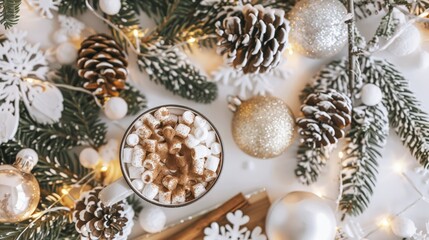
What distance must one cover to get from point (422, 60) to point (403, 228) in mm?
374

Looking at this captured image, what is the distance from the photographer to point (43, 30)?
41.9 inches

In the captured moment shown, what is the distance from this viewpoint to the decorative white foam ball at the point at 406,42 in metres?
1.00

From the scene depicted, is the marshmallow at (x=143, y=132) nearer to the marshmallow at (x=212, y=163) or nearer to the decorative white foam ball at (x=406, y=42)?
the marshmallow at (x=212, y=163)

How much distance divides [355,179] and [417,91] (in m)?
0.25

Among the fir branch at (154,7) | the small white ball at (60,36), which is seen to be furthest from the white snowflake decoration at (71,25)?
the fir branch at (154,7)

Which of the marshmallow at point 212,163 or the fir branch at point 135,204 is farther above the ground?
the marshmallow at point 212,163

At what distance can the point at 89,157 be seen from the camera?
40.8 inches

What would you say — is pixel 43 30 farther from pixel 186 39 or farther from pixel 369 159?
pixel 369 159

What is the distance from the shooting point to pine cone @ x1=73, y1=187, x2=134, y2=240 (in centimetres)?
95

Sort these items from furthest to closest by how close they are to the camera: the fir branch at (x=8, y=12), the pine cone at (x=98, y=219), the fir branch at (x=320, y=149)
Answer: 1. the fir branch at (x=320, y=149)
2. the pine cone at (x=98, y=219)
3. the fir branch at (x=8, y=12)

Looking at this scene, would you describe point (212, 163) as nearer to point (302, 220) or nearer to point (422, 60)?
point (302, 220)

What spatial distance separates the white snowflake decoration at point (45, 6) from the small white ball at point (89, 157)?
1.01 feet

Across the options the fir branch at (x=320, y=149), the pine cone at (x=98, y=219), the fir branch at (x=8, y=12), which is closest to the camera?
the fir branch at (x=8, y=12)

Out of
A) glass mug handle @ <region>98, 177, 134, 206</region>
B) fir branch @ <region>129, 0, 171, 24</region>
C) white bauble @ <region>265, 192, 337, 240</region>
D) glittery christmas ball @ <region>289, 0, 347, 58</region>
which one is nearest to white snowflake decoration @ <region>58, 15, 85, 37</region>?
fir branch @ <region>129, 0, 171, 24</region>
